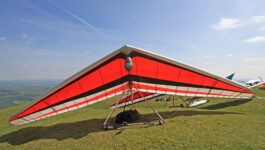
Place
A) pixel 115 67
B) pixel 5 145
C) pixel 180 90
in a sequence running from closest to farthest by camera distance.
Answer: pixel 5 145 → pixel 115 67 → pixel 180 90

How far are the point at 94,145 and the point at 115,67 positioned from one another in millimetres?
3071

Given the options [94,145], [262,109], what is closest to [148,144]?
[94,145]

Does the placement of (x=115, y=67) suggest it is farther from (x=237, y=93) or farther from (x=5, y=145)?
(x=237, y=93)

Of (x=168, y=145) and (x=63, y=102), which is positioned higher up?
(x=63, y=102)

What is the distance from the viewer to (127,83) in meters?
7.27

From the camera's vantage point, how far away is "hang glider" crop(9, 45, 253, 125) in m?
4.87

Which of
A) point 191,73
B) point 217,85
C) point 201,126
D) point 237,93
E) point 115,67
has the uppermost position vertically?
point 115,67

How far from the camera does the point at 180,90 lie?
7008 mm

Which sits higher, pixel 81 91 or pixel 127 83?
pixel 127 83

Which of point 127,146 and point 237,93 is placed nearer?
point 127,146

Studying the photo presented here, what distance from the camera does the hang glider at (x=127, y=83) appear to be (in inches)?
192

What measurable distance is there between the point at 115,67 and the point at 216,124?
469cm

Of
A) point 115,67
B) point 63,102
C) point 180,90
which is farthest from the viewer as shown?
point 180,90

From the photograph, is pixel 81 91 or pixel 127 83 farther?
pixel 127 83
